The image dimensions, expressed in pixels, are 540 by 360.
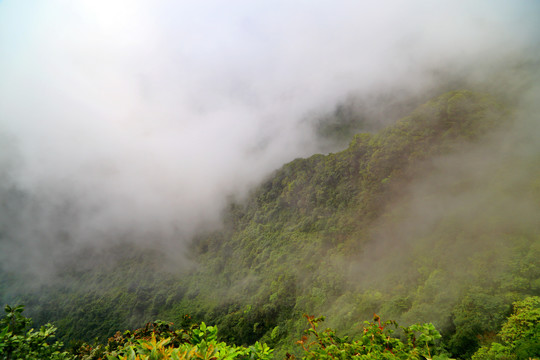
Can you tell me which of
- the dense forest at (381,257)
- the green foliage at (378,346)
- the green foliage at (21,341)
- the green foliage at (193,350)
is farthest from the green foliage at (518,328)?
the green foliage at (21,341)

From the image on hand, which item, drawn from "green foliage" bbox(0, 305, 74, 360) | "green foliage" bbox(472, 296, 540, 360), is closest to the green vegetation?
"green foliage" bbox(0, 305, 74, 360)

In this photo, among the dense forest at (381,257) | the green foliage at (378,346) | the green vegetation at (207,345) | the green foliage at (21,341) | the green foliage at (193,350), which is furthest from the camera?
the dense forest at (381,257)

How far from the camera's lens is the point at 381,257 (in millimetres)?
43969

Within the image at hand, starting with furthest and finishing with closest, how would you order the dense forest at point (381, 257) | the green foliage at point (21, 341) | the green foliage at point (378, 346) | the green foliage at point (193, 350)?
the dense forest at point (381, 257)
the green foliage at point (21, 341)
the green foliage at point (378, 346)
the green foliage at point (193, 350)

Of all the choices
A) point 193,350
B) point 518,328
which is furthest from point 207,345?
point 518,328

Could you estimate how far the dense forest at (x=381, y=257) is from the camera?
55.7 feet

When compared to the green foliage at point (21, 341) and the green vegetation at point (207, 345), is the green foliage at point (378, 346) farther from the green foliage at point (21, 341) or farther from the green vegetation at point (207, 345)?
the green foliage at point (21, 341)

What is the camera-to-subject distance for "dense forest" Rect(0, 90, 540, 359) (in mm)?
16984

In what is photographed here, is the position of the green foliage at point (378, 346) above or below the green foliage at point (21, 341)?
below

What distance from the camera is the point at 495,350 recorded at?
45.6 feet

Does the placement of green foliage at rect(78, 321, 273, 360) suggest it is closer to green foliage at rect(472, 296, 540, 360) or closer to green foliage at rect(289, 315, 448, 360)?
green foliage at rect(289, 315, 448, 360)

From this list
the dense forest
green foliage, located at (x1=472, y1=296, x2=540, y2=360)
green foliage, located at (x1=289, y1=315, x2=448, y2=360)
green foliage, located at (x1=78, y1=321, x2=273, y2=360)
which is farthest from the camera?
the dense forest

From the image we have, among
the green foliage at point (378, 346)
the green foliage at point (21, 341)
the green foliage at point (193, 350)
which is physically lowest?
the green foliage at point (378, 346)

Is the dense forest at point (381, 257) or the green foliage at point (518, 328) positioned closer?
the green foliage at point (518, 328)
